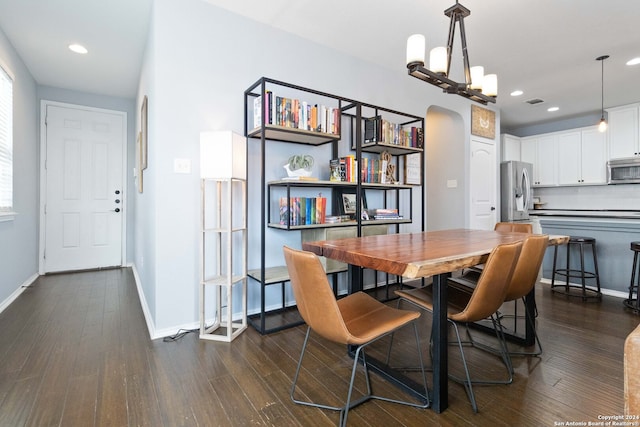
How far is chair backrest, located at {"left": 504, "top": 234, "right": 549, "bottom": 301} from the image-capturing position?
179 centimetres

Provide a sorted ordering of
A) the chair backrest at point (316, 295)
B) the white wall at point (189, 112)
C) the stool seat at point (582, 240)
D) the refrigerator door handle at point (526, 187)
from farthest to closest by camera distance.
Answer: the refrigerator door handle at point (526, 187), the stool seat at point (582, 240), the white wall at point (189, 112), the chair backrest at point (316, 295)

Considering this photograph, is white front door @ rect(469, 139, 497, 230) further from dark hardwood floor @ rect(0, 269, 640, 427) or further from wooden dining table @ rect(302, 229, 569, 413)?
wooden dining table @ rect(302, 229, 569, 413)

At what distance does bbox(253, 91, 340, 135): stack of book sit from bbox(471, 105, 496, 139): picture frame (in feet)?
9.84

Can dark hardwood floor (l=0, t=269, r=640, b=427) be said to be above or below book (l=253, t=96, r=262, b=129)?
below

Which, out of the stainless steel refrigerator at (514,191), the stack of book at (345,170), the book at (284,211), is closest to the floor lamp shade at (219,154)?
the book at (284,211)

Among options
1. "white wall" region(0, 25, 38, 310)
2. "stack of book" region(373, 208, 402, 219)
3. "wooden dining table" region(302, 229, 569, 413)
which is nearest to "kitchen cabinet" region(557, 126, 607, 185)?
"stack of book" region(373, 208, 402, 219)

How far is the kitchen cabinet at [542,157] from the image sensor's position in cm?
612

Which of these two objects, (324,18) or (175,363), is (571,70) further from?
(175,363)

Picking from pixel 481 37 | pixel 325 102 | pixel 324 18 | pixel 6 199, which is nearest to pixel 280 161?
pixel 325 102

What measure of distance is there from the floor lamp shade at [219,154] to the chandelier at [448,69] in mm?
1319

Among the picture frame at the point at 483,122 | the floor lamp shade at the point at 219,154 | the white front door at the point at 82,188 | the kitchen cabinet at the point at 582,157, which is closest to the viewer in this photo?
the floor lamp shade at the point at 219,154

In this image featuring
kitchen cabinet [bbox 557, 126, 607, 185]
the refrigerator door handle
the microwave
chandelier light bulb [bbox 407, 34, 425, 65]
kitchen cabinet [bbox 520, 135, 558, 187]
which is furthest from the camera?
kitchen cabinet [bbox 520, 135, 558, 187]

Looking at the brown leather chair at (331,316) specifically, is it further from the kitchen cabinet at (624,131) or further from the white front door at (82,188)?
the kitchen cabinet at (624,131)

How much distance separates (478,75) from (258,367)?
2611 mm
